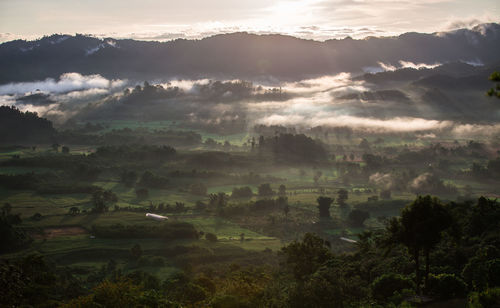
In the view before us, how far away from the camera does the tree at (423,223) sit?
4419 cm

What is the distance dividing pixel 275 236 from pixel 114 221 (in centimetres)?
5008

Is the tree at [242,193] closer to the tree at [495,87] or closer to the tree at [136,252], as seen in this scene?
the tree at [136,252]

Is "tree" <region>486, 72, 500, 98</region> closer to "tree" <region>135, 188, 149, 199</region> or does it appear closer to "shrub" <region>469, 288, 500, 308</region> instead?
"shrub" <region>469, 288, 500, 308</region>

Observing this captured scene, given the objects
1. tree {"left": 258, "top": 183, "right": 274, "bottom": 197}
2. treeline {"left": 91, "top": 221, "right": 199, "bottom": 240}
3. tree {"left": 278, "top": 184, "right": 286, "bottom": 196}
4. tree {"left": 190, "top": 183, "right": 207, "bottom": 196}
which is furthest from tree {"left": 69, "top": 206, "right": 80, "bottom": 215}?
tree {"left": 278, "top": 184, "right": 286, "bottom": 196}

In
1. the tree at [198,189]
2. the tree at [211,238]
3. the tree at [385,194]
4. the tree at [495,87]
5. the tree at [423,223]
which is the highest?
the tree at [495,87]

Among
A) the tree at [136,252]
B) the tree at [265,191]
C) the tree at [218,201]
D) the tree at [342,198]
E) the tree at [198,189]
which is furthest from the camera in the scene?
the tree at [198,189]

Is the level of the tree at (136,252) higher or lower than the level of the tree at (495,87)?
lower

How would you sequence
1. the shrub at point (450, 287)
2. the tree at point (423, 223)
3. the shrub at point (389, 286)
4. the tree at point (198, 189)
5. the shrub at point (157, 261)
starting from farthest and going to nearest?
the tree at point (198, 189), the shrub at point (157, 261), the shrub at point (389, 286), the shrub at point (450, 287), the tree at point (423, 223)

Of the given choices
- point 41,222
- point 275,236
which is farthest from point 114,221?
point 275,236

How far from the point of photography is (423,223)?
145 ft

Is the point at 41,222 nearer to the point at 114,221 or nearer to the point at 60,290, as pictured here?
the point at 114,221

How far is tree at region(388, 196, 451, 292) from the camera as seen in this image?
44188mm

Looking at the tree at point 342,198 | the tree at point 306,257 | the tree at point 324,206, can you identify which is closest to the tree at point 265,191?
the tree at point 342,198

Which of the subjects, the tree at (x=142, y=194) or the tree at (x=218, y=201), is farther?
the tree at (x=142, y=194)
